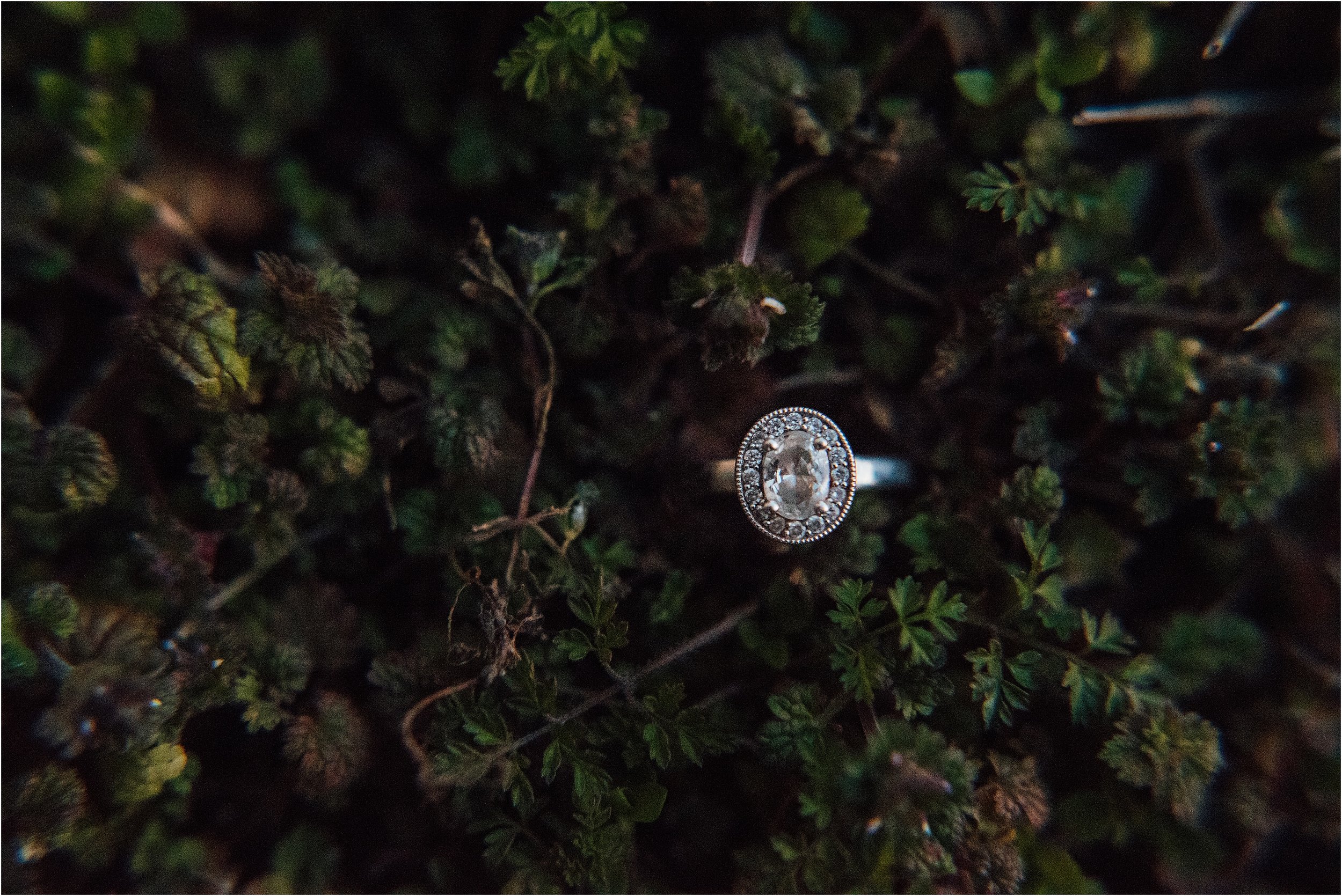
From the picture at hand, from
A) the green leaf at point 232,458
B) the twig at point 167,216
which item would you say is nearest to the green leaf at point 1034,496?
the green leaf at point 232,458

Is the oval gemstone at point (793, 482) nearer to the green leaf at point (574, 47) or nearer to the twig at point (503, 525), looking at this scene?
the twig at point (503, 525)

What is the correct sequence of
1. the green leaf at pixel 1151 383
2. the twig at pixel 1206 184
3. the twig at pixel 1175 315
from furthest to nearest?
the twig at pixel 1206 184 → the twig at pixel 1175 315 → the green leaf at pixel 1151 383

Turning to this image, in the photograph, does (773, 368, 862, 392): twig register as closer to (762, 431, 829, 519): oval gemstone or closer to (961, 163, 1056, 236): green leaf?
(762, 431, 829, 519): oval gemstone

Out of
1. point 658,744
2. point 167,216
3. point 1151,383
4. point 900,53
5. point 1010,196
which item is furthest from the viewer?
point 167,216

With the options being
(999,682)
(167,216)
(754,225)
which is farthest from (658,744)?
(167,216)

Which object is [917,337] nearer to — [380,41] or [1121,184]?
[1121,184]

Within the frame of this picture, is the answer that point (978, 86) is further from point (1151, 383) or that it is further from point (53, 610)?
point (53, 610)
